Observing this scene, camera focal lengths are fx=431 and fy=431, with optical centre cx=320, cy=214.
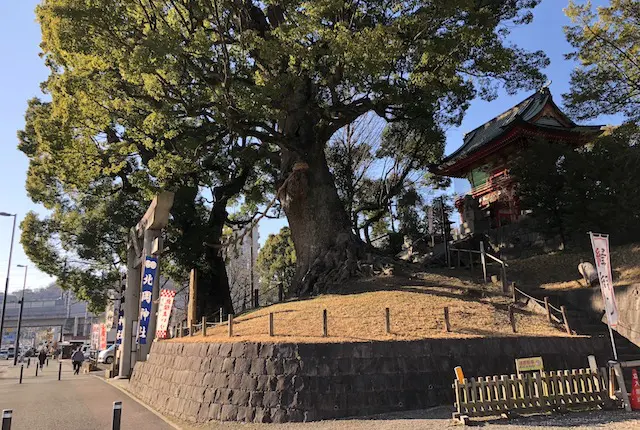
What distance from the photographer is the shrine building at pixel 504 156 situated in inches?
830

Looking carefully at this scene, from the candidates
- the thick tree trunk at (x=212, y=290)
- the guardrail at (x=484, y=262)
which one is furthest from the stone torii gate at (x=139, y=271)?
the guardrail at (x=484, y=262)

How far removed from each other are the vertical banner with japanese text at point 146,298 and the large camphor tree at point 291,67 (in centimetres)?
327

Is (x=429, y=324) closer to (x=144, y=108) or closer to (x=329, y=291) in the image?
(x=329, y=291)

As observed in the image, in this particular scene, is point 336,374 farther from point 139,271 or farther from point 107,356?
point 107,356

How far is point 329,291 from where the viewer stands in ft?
44.1

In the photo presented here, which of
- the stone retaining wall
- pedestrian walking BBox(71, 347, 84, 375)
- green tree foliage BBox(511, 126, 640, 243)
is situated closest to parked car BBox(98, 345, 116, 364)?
pedestrian walking BBox(71, 347, 84, 375)

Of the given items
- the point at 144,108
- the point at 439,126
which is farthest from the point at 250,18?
the point at 439,126

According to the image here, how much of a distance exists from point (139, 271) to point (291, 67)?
36.5ft

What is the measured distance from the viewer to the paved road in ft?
28.0

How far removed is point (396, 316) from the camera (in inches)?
406

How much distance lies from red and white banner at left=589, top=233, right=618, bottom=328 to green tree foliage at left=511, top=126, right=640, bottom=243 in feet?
20.0

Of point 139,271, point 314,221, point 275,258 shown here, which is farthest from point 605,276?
point 275,258

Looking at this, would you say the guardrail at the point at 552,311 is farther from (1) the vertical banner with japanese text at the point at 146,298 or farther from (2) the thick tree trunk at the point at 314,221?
(1) the vertical banner with japanese text at the point at 146,298

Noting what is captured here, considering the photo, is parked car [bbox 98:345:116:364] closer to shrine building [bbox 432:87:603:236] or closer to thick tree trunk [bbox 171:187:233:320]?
thick tree trunk [bbox 171:187:233:320]
